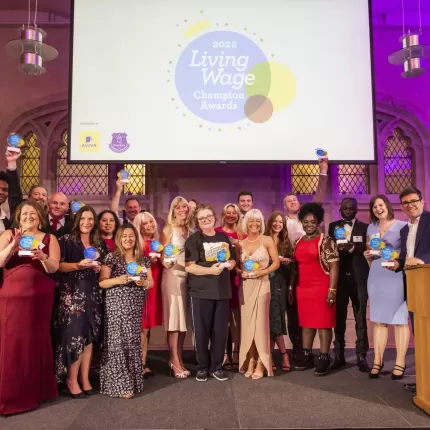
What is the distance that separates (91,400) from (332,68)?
15.9 ft

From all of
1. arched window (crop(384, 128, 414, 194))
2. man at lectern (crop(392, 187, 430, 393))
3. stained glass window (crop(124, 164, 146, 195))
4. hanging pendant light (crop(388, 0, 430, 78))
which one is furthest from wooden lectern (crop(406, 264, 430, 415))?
stained glass window (crop(124, 164, 146, 195))

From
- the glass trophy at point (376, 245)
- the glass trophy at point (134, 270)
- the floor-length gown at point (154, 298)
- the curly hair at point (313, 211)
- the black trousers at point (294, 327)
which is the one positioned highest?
the curly hair at point (313, 211)

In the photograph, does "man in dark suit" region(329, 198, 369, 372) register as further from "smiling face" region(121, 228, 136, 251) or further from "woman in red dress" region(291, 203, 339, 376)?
"smiling face" region(121, 228, 136, 251)

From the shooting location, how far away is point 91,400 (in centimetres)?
360

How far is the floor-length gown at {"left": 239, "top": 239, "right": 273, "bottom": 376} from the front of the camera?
4285 mm

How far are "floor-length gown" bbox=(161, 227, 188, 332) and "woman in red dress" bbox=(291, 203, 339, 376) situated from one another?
120cm

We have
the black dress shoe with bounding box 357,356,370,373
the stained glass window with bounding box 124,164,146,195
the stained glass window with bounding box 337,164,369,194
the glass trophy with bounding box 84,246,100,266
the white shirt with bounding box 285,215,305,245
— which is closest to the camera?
the glass trophy with bounding box 84,246,100,266

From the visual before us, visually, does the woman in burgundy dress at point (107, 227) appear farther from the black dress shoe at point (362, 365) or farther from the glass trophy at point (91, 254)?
the black dress shoe at point (362, 365)

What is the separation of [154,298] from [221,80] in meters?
3.01

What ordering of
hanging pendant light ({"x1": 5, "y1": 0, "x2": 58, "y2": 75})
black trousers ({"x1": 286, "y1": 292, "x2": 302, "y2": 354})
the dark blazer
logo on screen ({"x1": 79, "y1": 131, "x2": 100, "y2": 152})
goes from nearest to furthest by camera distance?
the dark blazer < black trousers ({"x1": 286, "y1": 292, "x2": 302, "y2": 354}) < hanging pendant light ({"x1": 5, "y1": 0, "x2": 58, "y2": 75}) < logo on screen ({"x1": 79, "y1": 131, "x2": 100, "y2": 152})

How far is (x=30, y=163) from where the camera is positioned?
22.2 feet

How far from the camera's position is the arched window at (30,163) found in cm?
672

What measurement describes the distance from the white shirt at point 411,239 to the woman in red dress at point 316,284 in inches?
26.3

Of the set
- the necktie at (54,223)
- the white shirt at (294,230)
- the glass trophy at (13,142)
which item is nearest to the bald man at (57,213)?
the necktie at (54,223)
